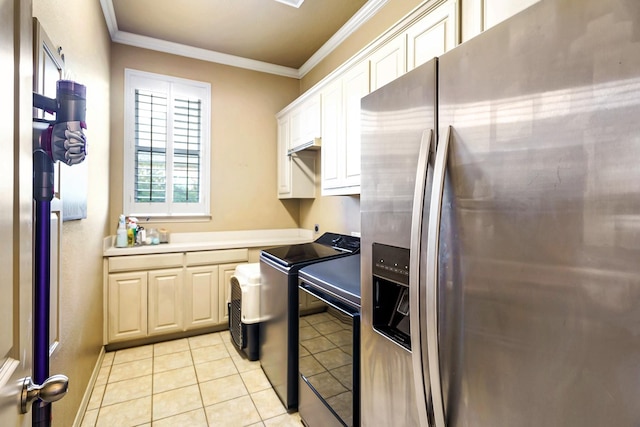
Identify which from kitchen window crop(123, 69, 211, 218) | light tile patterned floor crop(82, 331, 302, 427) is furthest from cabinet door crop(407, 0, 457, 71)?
kitchen window crop(123, 69, 211, 218)

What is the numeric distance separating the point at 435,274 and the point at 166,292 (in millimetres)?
2761

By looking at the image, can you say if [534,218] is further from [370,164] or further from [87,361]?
[87,361]

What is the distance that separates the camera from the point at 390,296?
1.16 meters

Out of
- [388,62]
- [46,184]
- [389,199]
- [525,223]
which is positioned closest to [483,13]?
[388,62]

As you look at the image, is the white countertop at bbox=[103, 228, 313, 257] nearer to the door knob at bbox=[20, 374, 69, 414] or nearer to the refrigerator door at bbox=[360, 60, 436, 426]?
the refrigerator door at bbox=[360, 60, 436, 426]

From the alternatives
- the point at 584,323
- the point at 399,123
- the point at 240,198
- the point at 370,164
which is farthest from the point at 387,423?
the point at 240,198

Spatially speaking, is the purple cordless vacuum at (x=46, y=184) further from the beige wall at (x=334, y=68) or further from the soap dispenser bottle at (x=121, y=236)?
the soap dispenser bottle at (x=121, y=236)

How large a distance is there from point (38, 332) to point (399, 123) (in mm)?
1096

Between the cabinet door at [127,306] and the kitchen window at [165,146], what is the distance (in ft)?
2.38

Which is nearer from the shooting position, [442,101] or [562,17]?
[562,17]

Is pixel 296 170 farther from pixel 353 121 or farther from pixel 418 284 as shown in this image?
pixel 418 284

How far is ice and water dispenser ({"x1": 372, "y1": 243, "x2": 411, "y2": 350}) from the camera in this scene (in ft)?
3.40

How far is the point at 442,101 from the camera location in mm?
851

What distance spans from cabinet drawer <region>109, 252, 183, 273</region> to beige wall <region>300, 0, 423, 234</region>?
4.79ft
